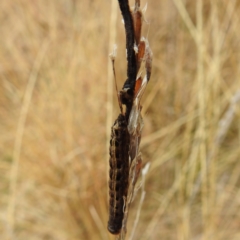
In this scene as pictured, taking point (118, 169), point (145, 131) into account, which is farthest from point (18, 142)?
point (118, 169)

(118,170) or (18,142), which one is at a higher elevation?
(118,170)

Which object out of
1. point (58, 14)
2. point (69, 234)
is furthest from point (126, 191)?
point (58, 14)

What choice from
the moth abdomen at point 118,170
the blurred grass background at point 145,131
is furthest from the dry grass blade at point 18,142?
the moth abdomen at point 118,170

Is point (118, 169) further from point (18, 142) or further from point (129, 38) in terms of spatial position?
point (18, 142)

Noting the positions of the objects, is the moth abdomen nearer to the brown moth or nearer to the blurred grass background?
the brown moth

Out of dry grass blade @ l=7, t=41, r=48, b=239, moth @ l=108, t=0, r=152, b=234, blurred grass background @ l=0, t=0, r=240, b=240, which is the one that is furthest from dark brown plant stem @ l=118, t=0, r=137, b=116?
dry grass blade @ l=7, t=41, r=48, b=239

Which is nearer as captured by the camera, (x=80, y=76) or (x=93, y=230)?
(x=93, y=230)

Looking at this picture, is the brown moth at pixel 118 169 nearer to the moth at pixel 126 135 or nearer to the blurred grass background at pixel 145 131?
the moth at pixel 126 135

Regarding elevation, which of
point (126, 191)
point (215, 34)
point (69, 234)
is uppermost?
point (126, 191)

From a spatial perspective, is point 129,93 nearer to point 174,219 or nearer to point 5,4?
point 174,219
